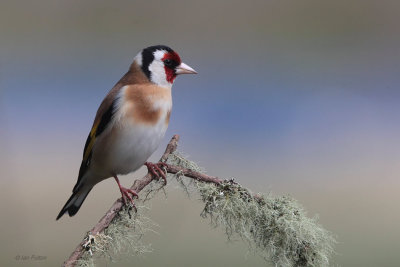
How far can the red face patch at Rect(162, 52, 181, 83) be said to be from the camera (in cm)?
150

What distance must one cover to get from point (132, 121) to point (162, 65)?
21 cm

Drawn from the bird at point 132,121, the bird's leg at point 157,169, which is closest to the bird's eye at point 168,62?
the bird at point 132,121

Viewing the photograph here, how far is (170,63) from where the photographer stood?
4.95 feet

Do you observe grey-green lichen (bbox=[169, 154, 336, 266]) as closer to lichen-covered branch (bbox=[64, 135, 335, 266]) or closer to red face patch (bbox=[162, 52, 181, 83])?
lichen-covered branch (bbox=[64, 135, 335, 266])

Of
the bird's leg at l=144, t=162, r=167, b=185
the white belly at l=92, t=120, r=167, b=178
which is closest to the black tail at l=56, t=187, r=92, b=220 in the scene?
the white belly at l=92, t=120, r=167, b=178

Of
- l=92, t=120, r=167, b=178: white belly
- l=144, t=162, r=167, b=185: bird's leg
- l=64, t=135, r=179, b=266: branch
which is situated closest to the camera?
l=64, t=135, r=179, b=266: branch

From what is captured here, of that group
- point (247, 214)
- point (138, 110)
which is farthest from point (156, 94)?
point (247, 214)

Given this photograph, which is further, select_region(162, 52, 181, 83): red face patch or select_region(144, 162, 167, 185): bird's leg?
select_region(162, 52, 181, 83): red face patch

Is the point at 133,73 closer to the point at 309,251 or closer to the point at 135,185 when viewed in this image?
the point at 135,185

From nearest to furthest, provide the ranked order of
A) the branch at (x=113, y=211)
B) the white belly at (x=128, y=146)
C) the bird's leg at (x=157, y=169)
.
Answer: the branch at (x=113, y=211)
the bird's leg at (x=157, y=169)
the white belly at (x=128, y=146)

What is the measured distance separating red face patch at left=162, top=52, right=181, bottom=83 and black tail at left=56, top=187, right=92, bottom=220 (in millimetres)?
456

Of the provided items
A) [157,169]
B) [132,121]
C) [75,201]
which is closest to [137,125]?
[132,121]

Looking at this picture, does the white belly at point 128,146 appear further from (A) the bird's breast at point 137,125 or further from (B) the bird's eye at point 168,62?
(B) the bird's eye at point 168,62

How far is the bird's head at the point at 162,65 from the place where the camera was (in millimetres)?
1505
